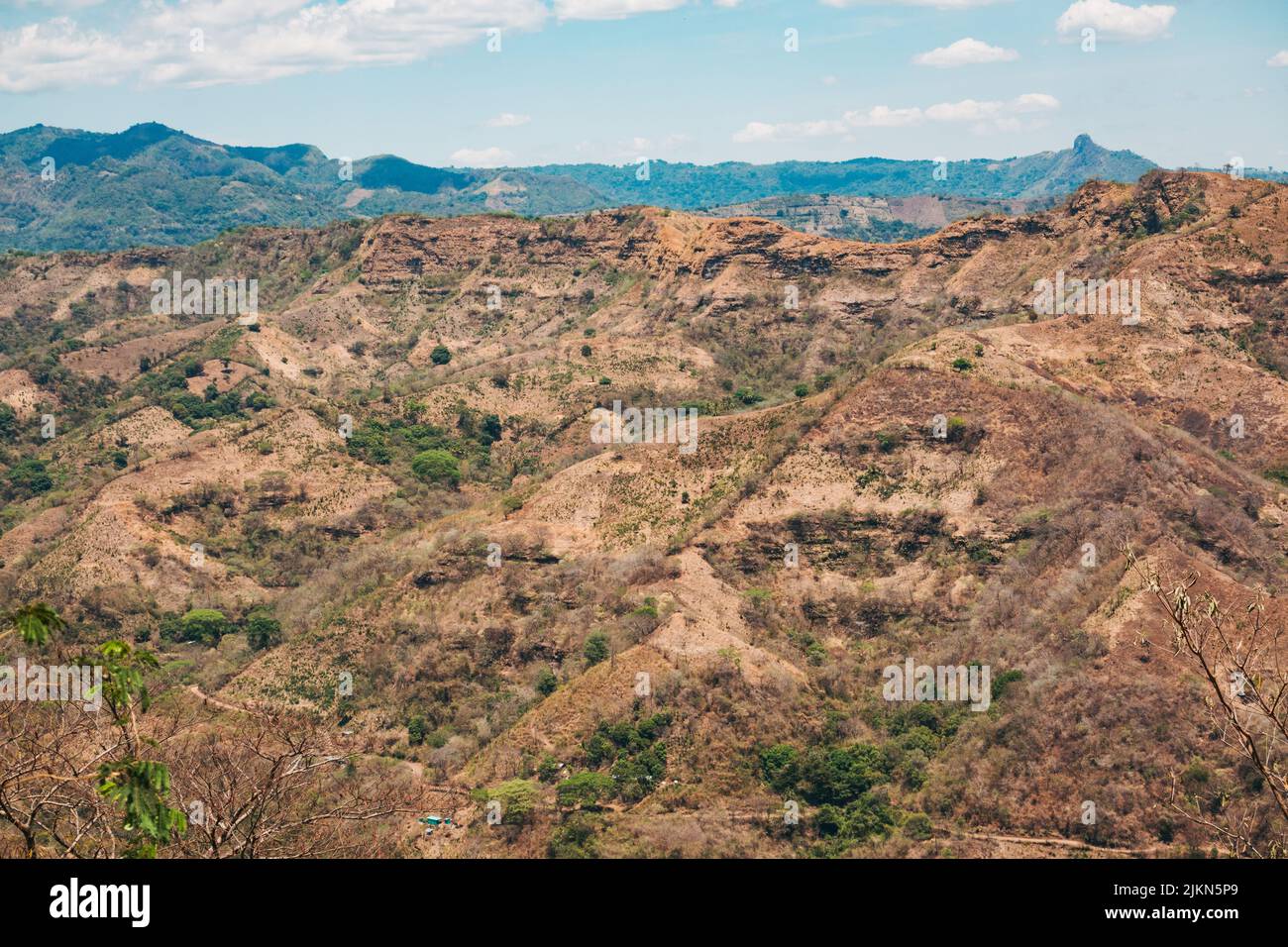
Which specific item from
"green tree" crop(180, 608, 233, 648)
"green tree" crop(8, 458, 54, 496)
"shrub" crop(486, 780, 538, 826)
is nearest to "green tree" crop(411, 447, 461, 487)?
"green tree" crop(180, 608, 233, 648)

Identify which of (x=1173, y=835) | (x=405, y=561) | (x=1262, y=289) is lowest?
(x=1173, y=835)

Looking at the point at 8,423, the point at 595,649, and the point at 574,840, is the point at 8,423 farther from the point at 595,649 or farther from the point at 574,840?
the point at 574,840

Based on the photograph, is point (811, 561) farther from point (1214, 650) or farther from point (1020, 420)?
point (1214, 650)

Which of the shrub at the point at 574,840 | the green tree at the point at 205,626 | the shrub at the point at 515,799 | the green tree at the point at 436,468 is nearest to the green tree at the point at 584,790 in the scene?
the shrub at the point at 515,799

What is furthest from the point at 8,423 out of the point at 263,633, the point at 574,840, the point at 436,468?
the point at 574,840

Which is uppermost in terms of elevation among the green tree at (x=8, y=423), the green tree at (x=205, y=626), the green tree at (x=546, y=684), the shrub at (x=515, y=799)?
the green tree at (x=8, y=423)

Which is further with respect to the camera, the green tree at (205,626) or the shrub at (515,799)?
the green tree at (205,626)

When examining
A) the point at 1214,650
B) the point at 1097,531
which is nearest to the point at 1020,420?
the point at 1097,531

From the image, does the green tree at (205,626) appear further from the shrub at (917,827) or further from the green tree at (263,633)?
the shrub at (917,827)

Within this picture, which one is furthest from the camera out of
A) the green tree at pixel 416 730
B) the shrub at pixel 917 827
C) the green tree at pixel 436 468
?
the green tree at pixel 436 468

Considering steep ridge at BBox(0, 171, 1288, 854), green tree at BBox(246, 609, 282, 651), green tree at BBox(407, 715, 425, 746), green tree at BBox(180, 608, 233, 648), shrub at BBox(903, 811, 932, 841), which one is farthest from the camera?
green tree at BBox(180, 608, 233, 648)

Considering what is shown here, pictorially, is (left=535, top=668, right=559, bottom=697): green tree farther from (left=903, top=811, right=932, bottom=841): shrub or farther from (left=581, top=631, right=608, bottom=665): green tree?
(left=903, top=811, right=932, bottom=841): shrub
